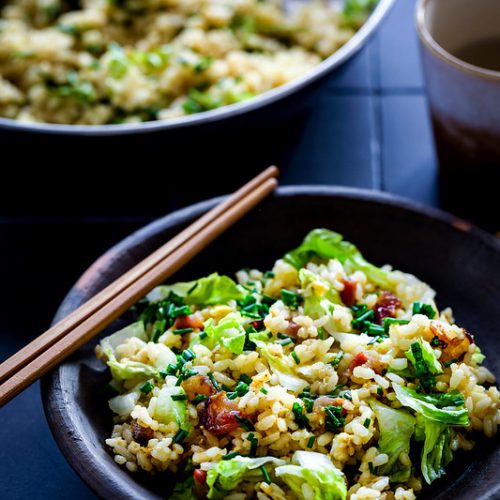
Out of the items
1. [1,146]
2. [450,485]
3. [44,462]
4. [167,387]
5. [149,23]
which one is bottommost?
[44,462]

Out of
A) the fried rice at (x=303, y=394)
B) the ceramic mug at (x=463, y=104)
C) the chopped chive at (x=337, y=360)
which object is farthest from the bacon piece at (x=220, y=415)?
the ceramic mug at (x=463, y=104)

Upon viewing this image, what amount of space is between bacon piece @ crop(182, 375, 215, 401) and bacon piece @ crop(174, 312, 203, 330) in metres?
0.19

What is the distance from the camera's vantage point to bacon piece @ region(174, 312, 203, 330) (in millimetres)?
1816

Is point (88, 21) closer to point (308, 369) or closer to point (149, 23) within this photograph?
point (149, 23)

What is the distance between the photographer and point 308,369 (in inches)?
64.9

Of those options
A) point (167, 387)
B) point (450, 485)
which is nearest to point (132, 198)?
point (167, 387)

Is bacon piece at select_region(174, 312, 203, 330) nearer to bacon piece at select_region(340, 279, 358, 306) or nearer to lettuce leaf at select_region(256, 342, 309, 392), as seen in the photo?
lettuce leaf at select_region(256, 342, 309, 392)

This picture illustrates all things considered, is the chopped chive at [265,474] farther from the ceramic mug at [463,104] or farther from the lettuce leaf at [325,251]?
the ceramic mug at [463,104]

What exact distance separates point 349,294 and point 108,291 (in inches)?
20.7

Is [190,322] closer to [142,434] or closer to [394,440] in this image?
[142,434]

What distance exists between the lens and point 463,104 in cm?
222

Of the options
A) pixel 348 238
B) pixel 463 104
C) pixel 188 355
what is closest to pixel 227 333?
pixel 188 355

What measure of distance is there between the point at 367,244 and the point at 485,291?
0.31m

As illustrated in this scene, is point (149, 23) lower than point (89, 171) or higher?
higher
